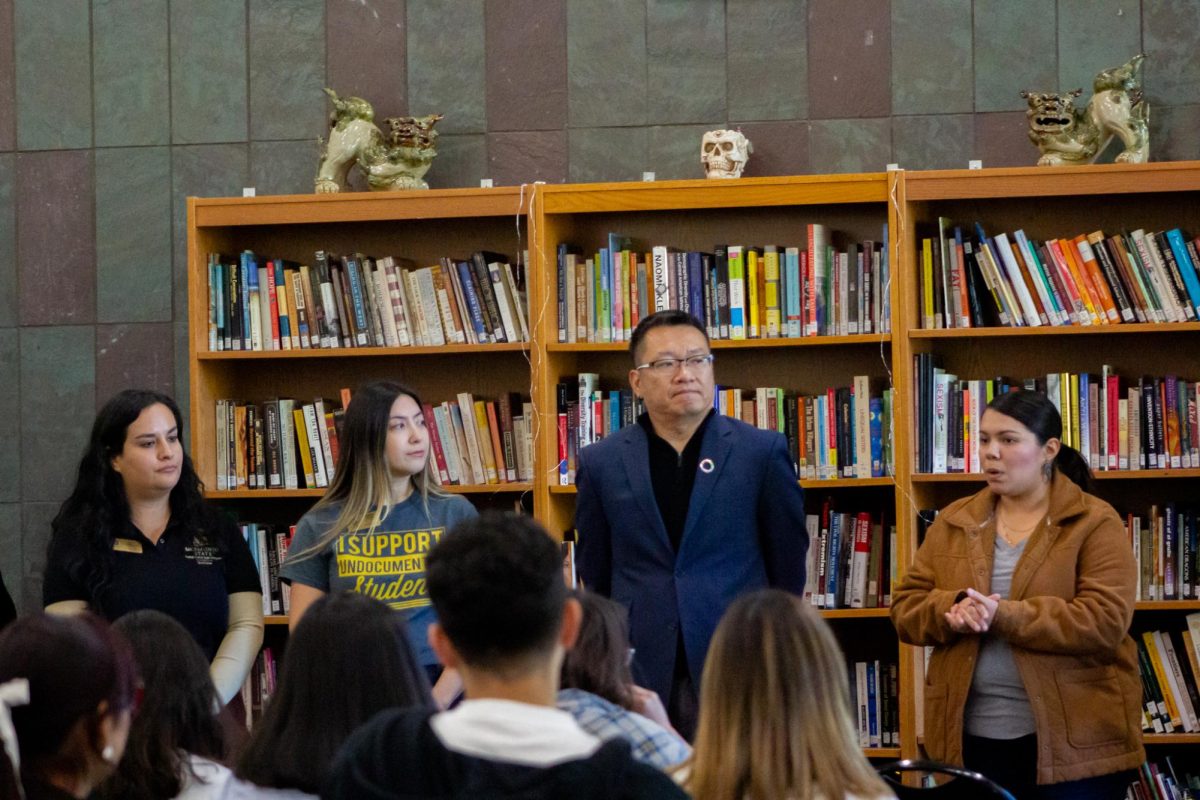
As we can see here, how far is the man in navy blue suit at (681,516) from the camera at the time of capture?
3.29 metres

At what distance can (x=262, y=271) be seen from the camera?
475cm

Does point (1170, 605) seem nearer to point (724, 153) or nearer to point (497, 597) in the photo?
point (724, 153)

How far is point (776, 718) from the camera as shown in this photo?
1.93 m

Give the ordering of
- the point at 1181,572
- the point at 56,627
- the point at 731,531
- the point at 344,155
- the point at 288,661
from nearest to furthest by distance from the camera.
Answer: the point at 56,627 < the point at 288,661 < the point at 731,531 < the point at 1181,572 < the point at 344,155

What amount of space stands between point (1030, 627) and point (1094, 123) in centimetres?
175

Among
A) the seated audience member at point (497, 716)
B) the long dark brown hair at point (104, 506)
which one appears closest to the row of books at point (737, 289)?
the long dark brown hair at point (104, 506)

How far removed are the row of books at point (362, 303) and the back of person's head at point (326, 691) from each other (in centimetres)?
258

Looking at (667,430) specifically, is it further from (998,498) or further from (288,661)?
(288,661)

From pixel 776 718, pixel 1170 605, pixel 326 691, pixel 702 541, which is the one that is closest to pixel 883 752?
pixel 1170 605

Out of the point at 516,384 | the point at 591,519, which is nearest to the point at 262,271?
the point at 516,384

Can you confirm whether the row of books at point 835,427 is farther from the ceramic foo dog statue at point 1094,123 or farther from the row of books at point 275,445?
the row of books at point 275,445

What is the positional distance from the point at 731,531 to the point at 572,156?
1.90 meters

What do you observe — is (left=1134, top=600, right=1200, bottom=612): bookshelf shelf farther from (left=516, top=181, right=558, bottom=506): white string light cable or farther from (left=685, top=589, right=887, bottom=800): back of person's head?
(left=685, top=589, right=887, bottom=800): back of person's head

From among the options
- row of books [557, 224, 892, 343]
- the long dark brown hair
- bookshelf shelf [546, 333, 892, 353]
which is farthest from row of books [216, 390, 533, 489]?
the long dark brown hair
